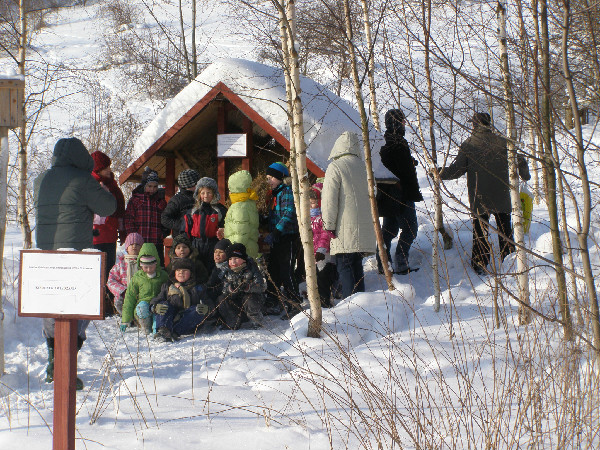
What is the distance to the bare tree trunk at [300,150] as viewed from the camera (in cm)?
539

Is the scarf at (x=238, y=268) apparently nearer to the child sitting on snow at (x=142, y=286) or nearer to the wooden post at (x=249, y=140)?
the child sitting on snow at (x=142, y=286)

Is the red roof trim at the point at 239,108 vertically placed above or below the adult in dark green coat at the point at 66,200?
above

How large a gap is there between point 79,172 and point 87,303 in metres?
3.05

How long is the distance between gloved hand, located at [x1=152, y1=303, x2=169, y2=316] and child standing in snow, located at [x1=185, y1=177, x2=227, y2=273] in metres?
1.08

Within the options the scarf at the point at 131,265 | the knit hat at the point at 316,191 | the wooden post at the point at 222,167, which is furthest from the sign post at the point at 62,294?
the wooden post at the point at 222,167

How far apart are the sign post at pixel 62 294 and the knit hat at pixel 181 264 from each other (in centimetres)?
346

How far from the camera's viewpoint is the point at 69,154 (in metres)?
5.32

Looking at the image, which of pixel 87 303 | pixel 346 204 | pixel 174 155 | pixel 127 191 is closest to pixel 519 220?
pixel 346 204

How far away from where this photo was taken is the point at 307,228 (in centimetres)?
552

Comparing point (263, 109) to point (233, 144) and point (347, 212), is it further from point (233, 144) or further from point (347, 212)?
point (347, 212)

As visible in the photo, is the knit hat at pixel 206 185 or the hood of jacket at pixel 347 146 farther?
the knit hat at pixel 206 185

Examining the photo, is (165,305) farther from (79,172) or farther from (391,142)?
(391,142)

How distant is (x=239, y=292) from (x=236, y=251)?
0.41 meters

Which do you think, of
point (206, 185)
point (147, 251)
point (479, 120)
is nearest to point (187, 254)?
point (147, 251)
